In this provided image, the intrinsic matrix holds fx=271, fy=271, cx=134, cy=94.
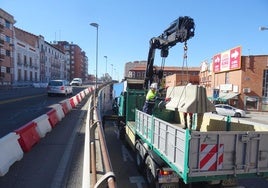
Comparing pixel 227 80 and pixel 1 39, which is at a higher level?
pixel 1 39

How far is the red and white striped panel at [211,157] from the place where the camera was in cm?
436

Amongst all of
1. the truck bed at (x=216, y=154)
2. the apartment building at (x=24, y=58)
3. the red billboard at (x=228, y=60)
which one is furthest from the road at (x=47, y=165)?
the apartment building at (x=24, y=58)

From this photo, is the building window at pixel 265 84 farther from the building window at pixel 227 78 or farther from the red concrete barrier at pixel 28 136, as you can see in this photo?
the red concrete barrier at pixel 28 136

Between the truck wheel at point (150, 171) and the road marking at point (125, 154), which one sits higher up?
the truck wheel at point (150, 171)

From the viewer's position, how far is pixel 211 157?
4422 mm

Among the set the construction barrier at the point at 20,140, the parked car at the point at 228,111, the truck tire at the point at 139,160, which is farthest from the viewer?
the parked car at the point at 228,111

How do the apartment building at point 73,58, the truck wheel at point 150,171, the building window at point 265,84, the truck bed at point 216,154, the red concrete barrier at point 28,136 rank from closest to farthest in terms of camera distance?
the truck bed at point 216,154 < the truck wheel at point 150,171 < the red concrete barrier at point 28,136 < the building window at point 265,84 < the apartment building at point 73,58

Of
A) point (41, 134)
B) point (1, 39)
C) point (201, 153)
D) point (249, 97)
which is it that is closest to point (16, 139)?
point (41, 134)

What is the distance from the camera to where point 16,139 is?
6.89 metres

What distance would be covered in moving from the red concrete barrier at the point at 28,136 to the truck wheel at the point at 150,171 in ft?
11.2

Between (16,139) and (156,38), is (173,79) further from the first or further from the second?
(16,139)

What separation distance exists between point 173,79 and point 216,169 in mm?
59296

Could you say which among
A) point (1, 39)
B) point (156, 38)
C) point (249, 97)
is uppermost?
point (1, 39)

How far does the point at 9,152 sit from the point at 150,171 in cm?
330
